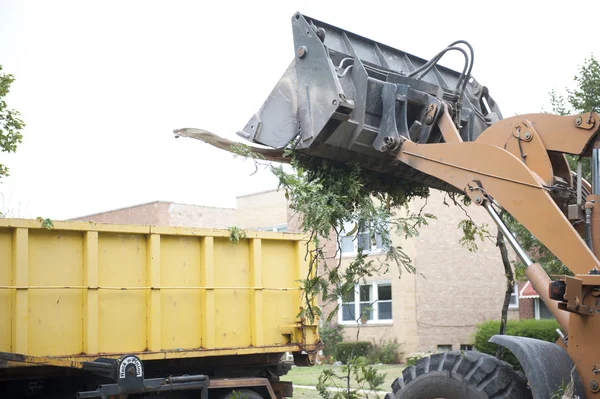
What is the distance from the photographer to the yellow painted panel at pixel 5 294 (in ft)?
25.7

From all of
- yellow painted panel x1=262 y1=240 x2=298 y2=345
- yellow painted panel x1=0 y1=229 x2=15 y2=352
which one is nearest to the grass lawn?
yellow painted panel x1=262 y1=240 x2=298 y2=345

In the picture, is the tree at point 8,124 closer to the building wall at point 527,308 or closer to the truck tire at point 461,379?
the truck tire at point 461,379

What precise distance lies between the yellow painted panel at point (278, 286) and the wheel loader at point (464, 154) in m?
3.41

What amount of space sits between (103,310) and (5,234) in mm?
1352

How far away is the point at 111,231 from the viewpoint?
8.62 meters

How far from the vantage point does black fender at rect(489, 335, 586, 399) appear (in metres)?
4.81

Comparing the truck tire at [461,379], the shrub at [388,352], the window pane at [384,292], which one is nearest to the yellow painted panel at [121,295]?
the truck tire at [461,379]

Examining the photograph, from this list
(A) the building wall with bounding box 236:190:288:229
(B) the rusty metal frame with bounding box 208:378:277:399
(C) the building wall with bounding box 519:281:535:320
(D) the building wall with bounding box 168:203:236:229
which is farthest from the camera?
(D) the building wall with bounding box 168:203:236:229

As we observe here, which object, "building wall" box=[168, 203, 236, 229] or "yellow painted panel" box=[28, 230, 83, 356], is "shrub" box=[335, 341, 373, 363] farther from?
"yellow painted panel" box=[28, 230, 83, 356]

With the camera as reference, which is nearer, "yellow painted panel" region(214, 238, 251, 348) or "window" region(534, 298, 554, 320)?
"yellow painted panel" region(214, 238, 251, 348)

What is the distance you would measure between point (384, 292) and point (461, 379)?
22654 millimetres

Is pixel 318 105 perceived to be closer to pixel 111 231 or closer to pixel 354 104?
pixel 354 104

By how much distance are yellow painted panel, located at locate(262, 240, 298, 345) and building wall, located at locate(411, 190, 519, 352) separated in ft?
54.6

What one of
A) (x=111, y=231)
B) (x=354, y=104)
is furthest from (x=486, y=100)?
(x=111, y=231)
